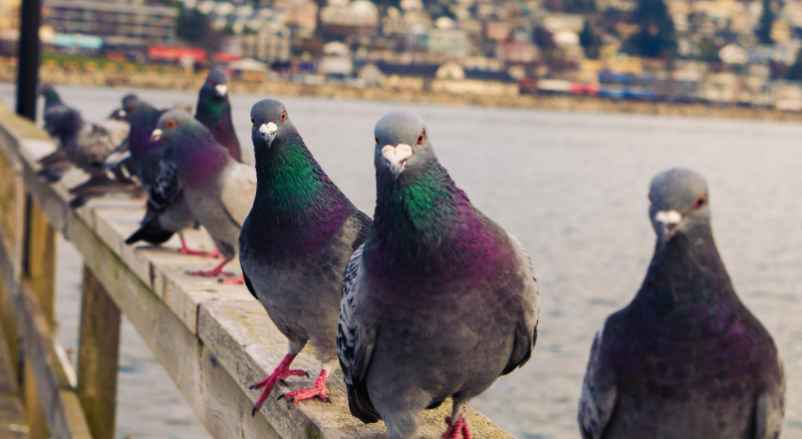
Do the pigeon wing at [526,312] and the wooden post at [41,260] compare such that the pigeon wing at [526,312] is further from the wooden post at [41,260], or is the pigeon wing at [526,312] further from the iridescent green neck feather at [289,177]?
the wooden post at [41,260]

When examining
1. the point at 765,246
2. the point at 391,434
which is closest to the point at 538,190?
the point at 765,246

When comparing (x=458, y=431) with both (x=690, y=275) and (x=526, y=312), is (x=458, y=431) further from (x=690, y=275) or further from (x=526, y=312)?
(x=690, y=275)

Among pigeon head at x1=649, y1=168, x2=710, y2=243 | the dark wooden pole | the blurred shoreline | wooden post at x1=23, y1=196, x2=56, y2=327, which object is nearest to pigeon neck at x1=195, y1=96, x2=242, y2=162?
Answer: wooden post at x1=23, y1=196, x2=56, y2=327

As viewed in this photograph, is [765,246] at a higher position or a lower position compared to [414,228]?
lower

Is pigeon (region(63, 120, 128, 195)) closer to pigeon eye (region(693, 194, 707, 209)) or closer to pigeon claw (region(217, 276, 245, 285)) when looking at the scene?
pigeon claw (region(217, 276, 245, 285))

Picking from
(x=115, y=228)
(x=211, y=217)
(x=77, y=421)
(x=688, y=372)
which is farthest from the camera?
(x=77, y=421)

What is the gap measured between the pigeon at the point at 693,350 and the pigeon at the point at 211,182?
2.98 m

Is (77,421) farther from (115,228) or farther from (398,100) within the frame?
(398,100)

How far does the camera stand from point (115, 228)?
625cm

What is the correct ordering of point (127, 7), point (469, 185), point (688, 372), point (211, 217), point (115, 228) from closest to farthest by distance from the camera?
point (688, 372) → point (211, 217) → point (115, 228) → point (469, 185) → point (127, 7)

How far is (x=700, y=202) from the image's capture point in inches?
100.0

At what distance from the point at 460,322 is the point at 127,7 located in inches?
7455

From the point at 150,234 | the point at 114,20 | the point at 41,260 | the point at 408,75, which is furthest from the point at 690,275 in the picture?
the point at 114,20

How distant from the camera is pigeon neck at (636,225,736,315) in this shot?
8.52 feet
